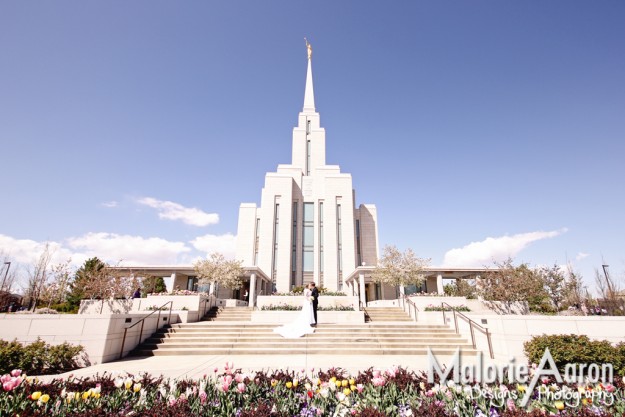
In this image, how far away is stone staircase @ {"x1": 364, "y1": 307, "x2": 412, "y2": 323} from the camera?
17.0 meters

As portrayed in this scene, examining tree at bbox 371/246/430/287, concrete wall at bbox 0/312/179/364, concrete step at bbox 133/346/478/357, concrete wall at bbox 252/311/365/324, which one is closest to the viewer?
concrete wall at bbox 0/312/179/364

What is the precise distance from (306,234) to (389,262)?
14.8m

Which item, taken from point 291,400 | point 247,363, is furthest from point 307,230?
point 291,400

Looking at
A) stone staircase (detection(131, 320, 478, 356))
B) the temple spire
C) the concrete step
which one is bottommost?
the concrete step

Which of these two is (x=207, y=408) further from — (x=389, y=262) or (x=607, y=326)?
(x=389, y=262)

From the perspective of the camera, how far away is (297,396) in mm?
3615

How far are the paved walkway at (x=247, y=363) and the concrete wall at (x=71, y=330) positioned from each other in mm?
490

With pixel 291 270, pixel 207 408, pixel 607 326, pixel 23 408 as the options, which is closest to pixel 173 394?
pixel 207 408

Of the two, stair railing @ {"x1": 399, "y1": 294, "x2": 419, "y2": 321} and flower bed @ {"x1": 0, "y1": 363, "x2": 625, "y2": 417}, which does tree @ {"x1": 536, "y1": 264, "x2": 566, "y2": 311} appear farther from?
flower bed @ {"x1": 0, "y1": 363, "x2": 625, "y2": 417}

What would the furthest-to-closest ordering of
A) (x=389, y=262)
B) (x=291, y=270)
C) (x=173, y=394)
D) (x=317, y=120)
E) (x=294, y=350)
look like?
1. (x=317, y=120)
2. (x=291, y=270)
3. (x=389, y=262)
4. (x=294, y=350)
5. (x=173, y=394)

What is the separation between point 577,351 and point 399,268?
48.8 ft

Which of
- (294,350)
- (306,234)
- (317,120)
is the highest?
(317,120)

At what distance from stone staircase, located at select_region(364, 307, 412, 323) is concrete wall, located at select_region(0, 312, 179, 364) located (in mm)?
12535

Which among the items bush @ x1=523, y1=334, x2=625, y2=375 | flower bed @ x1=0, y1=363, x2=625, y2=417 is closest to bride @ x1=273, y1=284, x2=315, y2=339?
bush @ x1=523, y1=334, x2=625, y2=375
